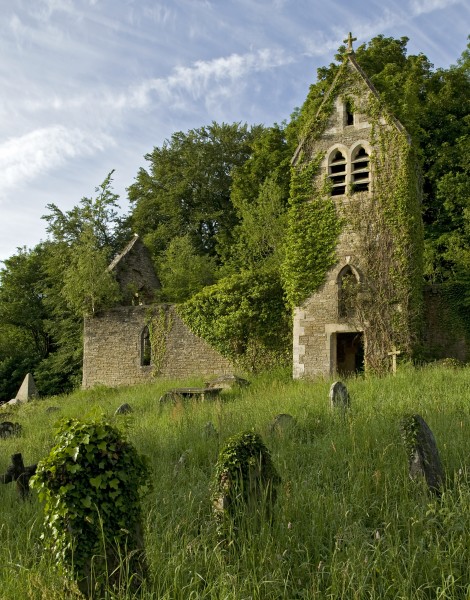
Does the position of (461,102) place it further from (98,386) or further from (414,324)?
(98,386)

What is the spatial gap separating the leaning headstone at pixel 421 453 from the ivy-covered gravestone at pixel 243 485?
4.24 feet

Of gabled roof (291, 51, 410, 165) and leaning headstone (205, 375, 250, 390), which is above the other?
gabled roof (291, 51, 410, 165)

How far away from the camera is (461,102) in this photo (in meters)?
26.9

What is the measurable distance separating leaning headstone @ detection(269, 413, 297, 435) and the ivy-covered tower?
30.2 ft

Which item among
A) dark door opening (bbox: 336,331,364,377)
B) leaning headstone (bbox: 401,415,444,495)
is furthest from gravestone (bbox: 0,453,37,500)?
dark door opening (bbox: 336,331,364,377)

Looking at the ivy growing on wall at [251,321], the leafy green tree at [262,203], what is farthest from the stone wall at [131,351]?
the leafy green tree at [262,203]

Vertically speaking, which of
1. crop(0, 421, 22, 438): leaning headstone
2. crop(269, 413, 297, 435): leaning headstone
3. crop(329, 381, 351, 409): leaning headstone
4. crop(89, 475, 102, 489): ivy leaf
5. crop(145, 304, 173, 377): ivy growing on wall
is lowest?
crop(0, 421, 22, 438): leaning headstone

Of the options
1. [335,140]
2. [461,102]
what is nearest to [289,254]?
[335,140]

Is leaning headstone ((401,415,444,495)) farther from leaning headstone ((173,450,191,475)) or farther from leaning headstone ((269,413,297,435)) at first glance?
leaning headstone ((173,450,191,475))

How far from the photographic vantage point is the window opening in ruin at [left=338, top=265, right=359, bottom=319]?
1761 cm

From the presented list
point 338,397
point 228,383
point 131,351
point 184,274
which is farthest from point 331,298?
point 184,274

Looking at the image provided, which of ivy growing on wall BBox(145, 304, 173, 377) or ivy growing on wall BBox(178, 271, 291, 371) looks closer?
ivy growing on wall BBox(178, 271, 291, 371)

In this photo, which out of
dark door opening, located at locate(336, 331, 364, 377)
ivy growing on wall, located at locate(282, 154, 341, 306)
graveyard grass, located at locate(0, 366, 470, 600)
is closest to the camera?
graveyard grass, located at locate(0, 366, 470, 600)

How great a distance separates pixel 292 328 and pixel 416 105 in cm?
1254
